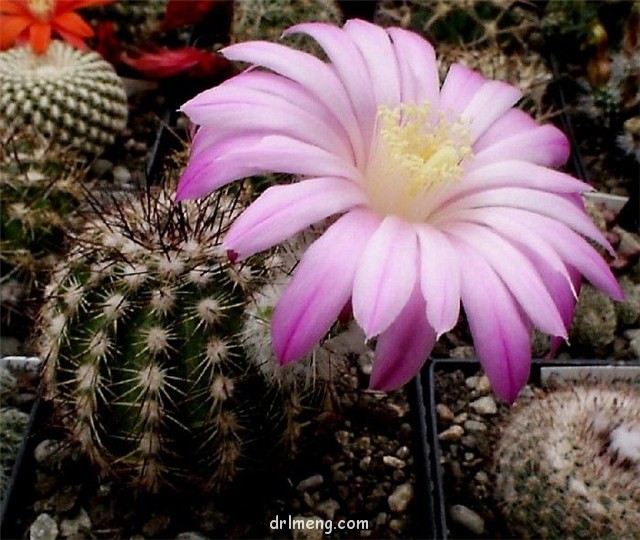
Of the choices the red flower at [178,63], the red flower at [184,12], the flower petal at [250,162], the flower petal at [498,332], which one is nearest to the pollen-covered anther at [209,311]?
the flower petal at [250,162]

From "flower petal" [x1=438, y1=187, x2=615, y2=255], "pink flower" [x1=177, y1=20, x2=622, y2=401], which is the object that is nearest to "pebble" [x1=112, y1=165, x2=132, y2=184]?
"pink flower" [x1=177, y1=20, x2=622, y2=401]

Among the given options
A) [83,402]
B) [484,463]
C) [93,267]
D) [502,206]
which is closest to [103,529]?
[83,402]

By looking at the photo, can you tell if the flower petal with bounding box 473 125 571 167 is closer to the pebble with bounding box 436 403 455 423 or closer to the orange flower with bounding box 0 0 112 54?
the pebble with bounding box 436 403 455 423

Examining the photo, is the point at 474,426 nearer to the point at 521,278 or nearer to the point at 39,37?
the point at 521,278

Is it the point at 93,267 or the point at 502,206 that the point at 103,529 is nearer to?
the point at 93,267

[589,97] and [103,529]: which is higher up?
[589,97]
